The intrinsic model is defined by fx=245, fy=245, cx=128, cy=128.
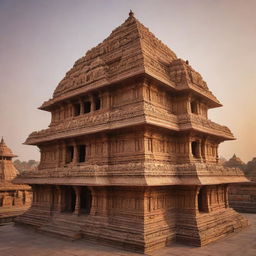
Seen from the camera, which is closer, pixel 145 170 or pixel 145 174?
pixel 145 174

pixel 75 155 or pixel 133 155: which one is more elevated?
pixel 75 155

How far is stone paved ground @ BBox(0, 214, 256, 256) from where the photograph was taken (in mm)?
11016

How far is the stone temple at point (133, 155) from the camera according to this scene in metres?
12.5

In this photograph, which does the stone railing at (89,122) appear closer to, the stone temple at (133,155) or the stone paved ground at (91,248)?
the stone temple at (133,155)

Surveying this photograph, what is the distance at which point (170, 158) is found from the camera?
15.1 m

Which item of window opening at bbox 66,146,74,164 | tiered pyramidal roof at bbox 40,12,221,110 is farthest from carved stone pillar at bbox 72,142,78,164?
tiered pyramidal roof at bbox 40,12,221,110

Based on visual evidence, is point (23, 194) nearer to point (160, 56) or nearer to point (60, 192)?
point (60, 192)

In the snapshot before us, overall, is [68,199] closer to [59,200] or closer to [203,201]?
[59,200]

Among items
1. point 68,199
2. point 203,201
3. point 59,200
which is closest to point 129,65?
point 203,201

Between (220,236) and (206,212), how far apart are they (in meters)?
1.44

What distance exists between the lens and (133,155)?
13703mm

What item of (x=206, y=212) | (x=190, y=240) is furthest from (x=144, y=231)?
(x=206, y=212)

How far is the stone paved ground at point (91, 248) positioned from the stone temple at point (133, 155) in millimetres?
508

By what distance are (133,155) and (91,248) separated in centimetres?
510
